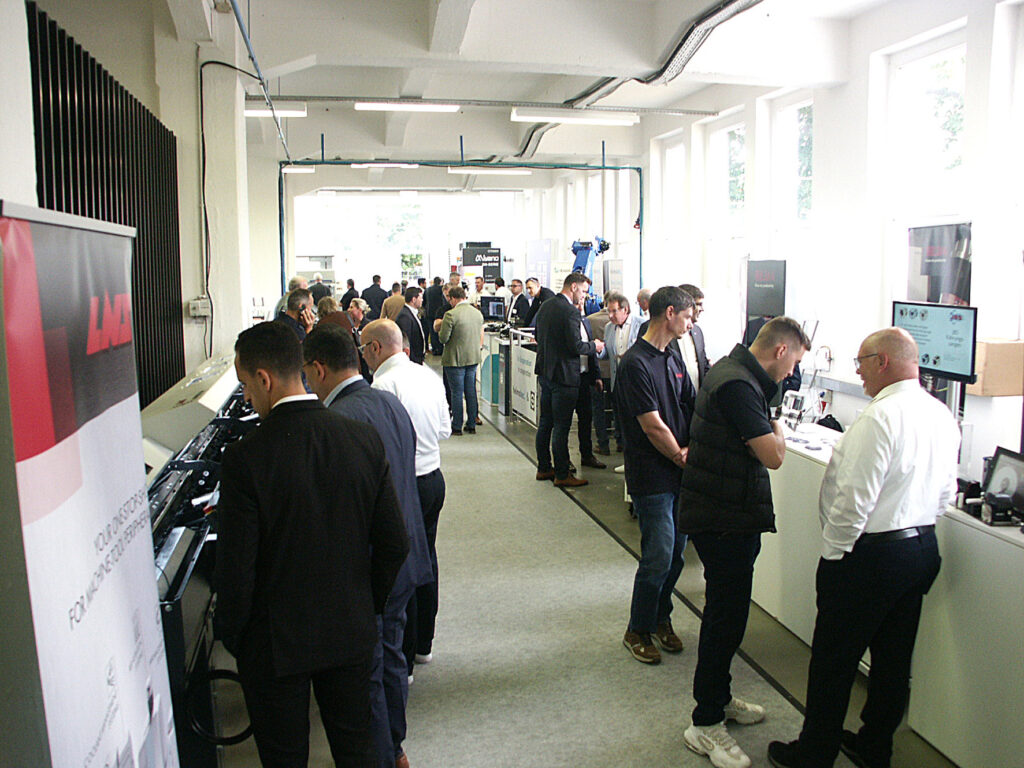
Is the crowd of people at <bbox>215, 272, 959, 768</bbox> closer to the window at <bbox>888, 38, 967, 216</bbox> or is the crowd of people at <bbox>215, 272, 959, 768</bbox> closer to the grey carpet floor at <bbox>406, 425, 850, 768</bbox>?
the grey carpet floor at <bbox>406, 425, 850, 768</bbox>

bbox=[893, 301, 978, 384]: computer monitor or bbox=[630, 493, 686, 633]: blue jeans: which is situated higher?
bbox=[893, 301, 978, 384]: computer monitor

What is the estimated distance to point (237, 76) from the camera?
583 centimetres

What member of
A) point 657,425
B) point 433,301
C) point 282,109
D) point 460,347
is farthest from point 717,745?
point 433,301

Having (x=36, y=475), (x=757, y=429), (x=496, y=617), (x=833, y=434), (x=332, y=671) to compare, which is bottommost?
(x=496, y=617)

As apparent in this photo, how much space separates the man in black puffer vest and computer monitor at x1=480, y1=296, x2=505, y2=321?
9.81 metres

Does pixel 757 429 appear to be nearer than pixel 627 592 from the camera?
Yes

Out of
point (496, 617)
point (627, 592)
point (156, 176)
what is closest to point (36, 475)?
point (496, 617)

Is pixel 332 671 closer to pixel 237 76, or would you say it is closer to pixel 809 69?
pixel 237 76

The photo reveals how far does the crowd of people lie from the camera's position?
2012mm

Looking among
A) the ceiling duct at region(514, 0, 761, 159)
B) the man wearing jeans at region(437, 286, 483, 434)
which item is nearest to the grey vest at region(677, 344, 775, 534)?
the ceiling duct at region(514, 0, 761, 159)

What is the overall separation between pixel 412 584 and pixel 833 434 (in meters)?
2.46

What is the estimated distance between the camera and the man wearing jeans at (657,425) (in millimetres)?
3324

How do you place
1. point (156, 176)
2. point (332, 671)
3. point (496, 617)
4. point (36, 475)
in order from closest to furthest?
point (36, 475), point (332, 671), point (496, 617), point (156, 176)

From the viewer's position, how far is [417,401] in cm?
316
